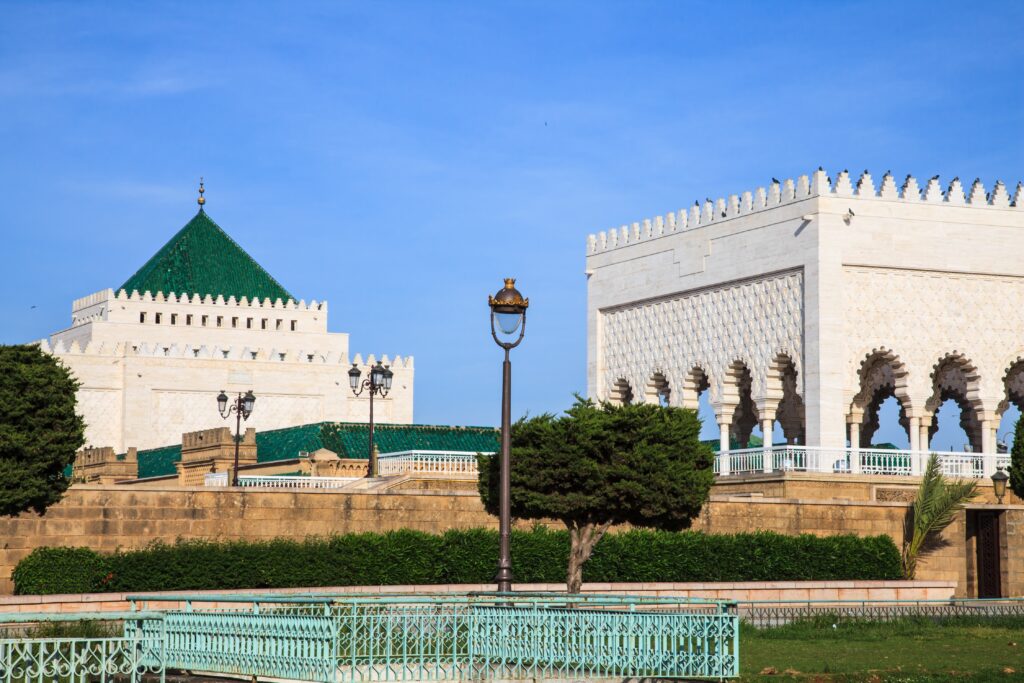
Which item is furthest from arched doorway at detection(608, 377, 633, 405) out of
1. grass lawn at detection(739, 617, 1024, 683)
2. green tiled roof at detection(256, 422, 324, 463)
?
grass lawn at detection(739, 617, 1024, 683)

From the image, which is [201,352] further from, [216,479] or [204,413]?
[216,479]

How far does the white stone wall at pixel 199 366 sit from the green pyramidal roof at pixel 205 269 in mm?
1453

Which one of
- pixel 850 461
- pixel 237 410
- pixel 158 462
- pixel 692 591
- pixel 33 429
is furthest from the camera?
pixel 158 462

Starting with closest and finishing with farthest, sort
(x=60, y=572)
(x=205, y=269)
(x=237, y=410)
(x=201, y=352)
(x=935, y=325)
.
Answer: (x=60, y=572) < (x=237, y=410) < (x=935, y=325) < (x=201, y=352) < (x=205, y=269)

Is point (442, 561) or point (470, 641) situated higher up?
point (442, 561)

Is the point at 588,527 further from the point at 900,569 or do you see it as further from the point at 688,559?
the point at 900,569

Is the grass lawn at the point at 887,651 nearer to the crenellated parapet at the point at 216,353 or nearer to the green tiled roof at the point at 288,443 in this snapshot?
the green tiled roof at the point at 288,443

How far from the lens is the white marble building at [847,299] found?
3177 centimetres

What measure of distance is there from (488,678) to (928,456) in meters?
18.9

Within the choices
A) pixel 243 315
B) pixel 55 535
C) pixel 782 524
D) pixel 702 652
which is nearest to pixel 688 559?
pixel 782 524

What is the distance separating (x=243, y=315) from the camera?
6034 cm

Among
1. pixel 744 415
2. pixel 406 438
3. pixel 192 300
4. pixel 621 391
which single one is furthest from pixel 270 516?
pixel 192 300

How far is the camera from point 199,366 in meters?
54.6

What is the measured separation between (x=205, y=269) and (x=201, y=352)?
742cm
